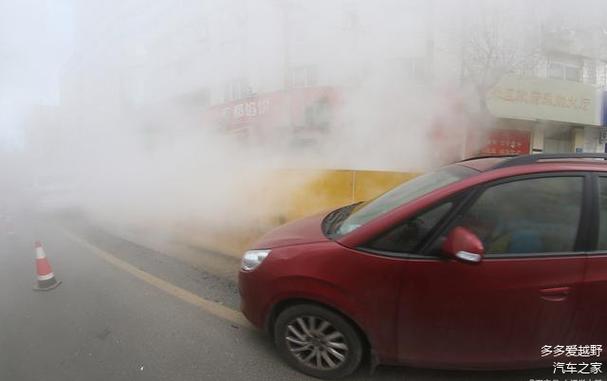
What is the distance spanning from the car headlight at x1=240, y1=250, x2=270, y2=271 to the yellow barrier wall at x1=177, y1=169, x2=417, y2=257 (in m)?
2.41

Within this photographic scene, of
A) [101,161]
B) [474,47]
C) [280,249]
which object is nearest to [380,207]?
[280,249]

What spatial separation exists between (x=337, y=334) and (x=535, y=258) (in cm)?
106

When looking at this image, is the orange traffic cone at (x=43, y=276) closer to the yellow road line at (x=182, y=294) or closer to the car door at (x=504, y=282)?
the yellow road line at (x=182, y=294)

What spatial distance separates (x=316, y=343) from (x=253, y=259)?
0.60 m

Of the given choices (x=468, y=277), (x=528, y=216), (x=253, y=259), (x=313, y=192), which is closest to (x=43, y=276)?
(x=253, y=259)

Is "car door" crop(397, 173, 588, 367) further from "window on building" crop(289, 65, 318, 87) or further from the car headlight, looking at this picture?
"window on building" crop(289, 65, 318, 87)

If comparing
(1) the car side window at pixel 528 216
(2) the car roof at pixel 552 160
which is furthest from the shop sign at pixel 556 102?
(1) the car side window at pixel 528 216

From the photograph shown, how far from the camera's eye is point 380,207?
7.98ft

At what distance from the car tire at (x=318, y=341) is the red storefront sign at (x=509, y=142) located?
658 cm

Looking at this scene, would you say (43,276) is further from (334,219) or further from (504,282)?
(504,282)

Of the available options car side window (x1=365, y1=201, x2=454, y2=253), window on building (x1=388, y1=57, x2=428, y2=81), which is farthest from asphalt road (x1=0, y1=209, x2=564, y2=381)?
window on building (x1=388, y1=57, x2=428, y2=81)

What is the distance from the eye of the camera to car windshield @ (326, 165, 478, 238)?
2.26 metres

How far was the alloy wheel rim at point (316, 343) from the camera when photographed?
7.06ft

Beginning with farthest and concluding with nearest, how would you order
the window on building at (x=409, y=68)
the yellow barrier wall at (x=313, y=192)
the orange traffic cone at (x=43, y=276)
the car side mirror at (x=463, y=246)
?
the yellow barrier wall at (x=313, y=192)
the window on building at (x=409, y=68)
the orange traffic cone at (x=43, y=276)
the car side mirror at (x=463, y=246)
